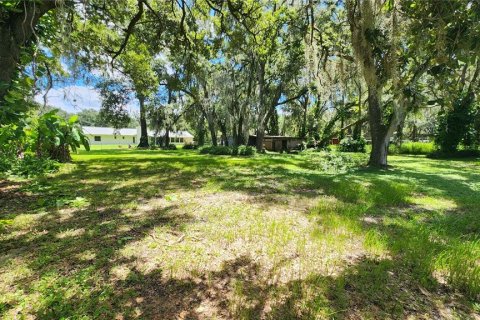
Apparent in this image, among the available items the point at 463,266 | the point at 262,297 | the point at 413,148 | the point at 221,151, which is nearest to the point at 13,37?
the point at 262,297

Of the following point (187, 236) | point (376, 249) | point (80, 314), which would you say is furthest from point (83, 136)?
point (376, 249)

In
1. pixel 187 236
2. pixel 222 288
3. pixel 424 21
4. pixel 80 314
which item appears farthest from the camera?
pixel 424 21

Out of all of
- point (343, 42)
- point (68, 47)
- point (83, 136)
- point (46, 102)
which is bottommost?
point (83, 136)

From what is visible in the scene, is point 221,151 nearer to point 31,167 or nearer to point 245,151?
point 245,151

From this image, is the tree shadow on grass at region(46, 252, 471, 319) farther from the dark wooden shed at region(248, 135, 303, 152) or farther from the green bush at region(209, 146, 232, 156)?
the dark wooden shed at region(248, 135, 303, 152)

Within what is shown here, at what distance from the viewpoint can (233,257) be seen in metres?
3.02

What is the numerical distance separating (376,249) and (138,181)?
5949 millimetres

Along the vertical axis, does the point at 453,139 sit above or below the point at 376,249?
above

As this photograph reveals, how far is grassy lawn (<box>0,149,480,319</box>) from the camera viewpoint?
2.22m

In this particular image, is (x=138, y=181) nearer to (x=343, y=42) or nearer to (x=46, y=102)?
(x=46, y=102)

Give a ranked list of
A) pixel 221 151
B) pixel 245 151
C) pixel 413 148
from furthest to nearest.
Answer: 1. pixel 413 148
2. pixel 221 151
3. pixel 245 151

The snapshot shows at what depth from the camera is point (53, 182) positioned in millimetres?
Answer: 6496

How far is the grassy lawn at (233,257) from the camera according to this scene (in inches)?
87.5

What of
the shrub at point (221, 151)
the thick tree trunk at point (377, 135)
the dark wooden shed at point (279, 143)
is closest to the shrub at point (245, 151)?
the shrub at point (221, 151)
